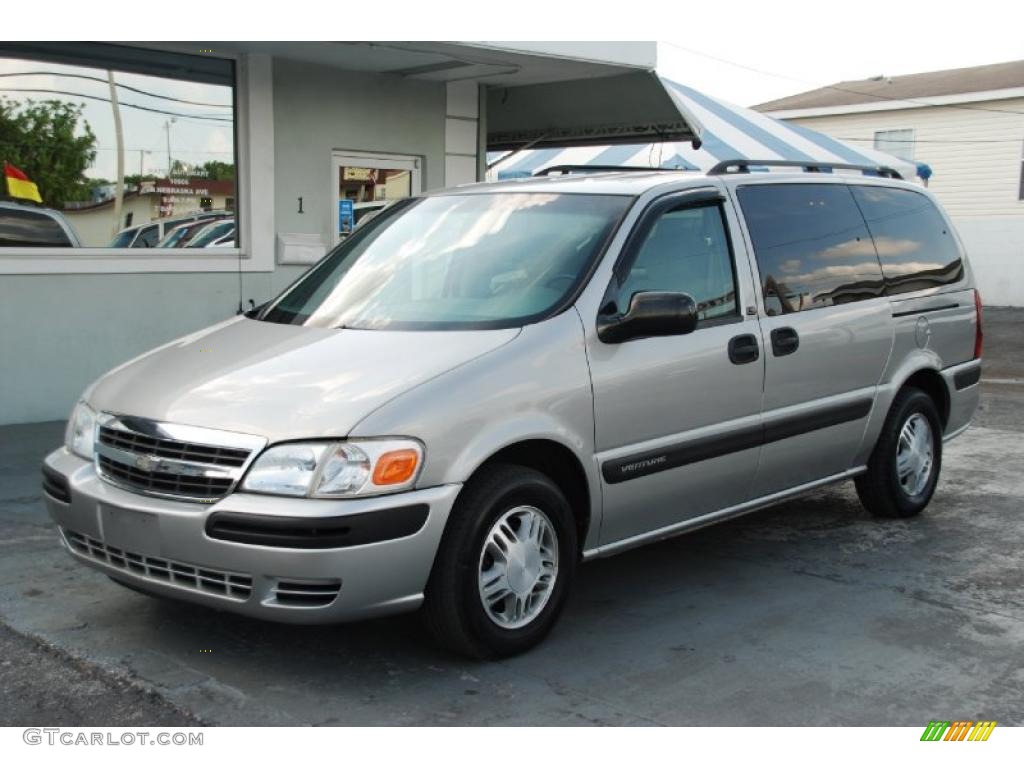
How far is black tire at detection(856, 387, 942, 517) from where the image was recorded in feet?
21.0

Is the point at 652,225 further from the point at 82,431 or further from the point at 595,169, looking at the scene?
the point at 82,431

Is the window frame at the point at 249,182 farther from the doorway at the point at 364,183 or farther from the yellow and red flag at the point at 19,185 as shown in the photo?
the yellow and red flag at the point at 19,185

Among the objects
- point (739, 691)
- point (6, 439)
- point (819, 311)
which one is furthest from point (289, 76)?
point (739, 691)

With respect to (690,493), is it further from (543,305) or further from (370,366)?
(370,366)

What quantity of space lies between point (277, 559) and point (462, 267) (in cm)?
164

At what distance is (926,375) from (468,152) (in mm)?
6458

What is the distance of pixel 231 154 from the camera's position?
10.2 metres

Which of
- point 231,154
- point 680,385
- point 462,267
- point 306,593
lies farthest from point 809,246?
point 231,154

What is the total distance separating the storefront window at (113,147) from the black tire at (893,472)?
603 cm

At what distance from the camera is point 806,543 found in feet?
20.3

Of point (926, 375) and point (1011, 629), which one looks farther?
point (926, 375)

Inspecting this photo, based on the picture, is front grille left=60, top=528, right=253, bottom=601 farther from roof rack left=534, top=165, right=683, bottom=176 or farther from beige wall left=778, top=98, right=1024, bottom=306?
beige wall left=778, top=98, right=1024, bottom=306

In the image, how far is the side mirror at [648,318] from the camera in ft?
15.4

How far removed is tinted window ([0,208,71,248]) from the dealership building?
93 mm
